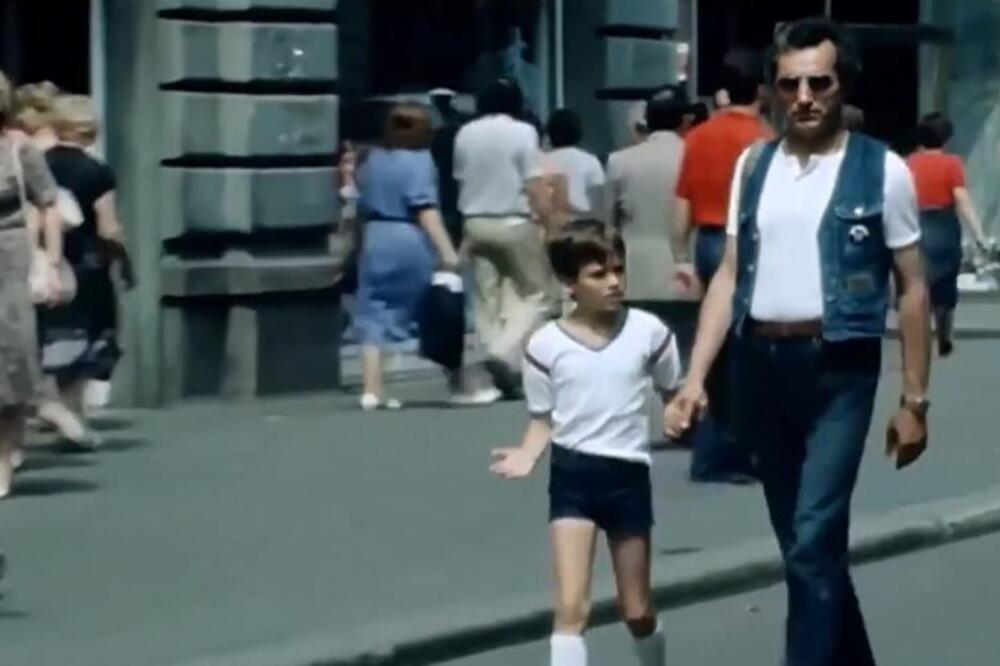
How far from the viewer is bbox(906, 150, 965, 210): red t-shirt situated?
21688mm

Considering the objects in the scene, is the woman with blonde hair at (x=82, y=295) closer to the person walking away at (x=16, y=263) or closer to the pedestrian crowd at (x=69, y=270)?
the pedestrian crowd at (x=69, y=270)

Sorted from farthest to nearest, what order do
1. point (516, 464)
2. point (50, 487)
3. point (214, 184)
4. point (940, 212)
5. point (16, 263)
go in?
1. point (940, 212)
2. point (214, 184)
3. point (50, 487)
4. point (16, 263)
5. point (516, 464)

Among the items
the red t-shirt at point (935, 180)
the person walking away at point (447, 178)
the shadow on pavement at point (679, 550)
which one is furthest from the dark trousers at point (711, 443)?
the red t-shirt at point (935, 180)

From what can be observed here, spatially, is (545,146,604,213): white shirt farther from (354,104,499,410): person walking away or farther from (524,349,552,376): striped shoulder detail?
(524,349,552,376): striped shoulder detail

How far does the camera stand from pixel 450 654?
32.4ft

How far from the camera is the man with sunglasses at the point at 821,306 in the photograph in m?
8.23

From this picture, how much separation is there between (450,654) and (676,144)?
6.24m

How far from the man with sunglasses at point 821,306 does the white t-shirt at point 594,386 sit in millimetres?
237

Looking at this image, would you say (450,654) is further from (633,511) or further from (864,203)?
(864,203)

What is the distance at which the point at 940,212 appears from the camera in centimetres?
2184

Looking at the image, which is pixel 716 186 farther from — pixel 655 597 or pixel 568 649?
pixel 568 649

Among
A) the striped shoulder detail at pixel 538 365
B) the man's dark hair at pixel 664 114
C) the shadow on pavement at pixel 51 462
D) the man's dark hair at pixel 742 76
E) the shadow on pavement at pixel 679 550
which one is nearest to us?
the striped shoulder detail at pixel 538 365

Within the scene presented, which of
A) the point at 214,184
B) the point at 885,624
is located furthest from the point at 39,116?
the point at 885,624

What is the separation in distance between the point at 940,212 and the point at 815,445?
1374cm
